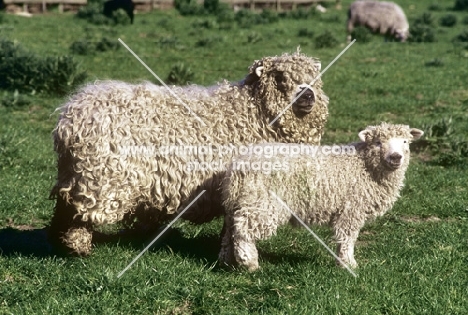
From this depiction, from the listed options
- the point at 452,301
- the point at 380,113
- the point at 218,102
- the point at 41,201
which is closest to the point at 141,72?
the point at 380,113

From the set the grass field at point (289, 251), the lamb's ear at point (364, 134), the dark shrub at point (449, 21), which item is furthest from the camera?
the dark shrub at point (449, 21)

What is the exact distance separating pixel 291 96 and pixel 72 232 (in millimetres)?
2272

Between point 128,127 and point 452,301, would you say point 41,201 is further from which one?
point 452,301

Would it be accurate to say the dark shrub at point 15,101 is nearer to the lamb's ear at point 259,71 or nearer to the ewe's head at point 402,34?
the lamb's ear at point 259,71

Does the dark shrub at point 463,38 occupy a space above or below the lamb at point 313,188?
below

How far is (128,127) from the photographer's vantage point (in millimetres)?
6348

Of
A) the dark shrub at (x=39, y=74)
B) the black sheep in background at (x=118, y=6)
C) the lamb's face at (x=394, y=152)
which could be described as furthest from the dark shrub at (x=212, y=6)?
the lamb's face at (x=394, y=152)

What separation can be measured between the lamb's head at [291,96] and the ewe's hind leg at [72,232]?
1.89 metres

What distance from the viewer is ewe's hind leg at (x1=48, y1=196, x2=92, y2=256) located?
6.41 meters

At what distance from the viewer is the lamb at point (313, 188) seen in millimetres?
6059

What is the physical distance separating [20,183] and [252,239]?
4.11 metres

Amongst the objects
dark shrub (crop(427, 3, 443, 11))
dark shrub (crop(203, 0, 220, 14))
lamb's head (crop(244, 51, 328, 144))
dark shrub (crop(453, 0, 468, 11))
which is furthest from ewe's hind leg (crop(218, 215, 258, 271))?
dark shrub (crop(453, 0, 468, 11))

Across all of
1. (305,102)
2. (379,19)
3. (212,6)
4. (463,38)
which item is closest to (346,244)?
(305,102)

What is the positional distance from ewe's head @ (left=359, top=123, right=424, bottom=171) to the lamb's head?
683 millimetres
